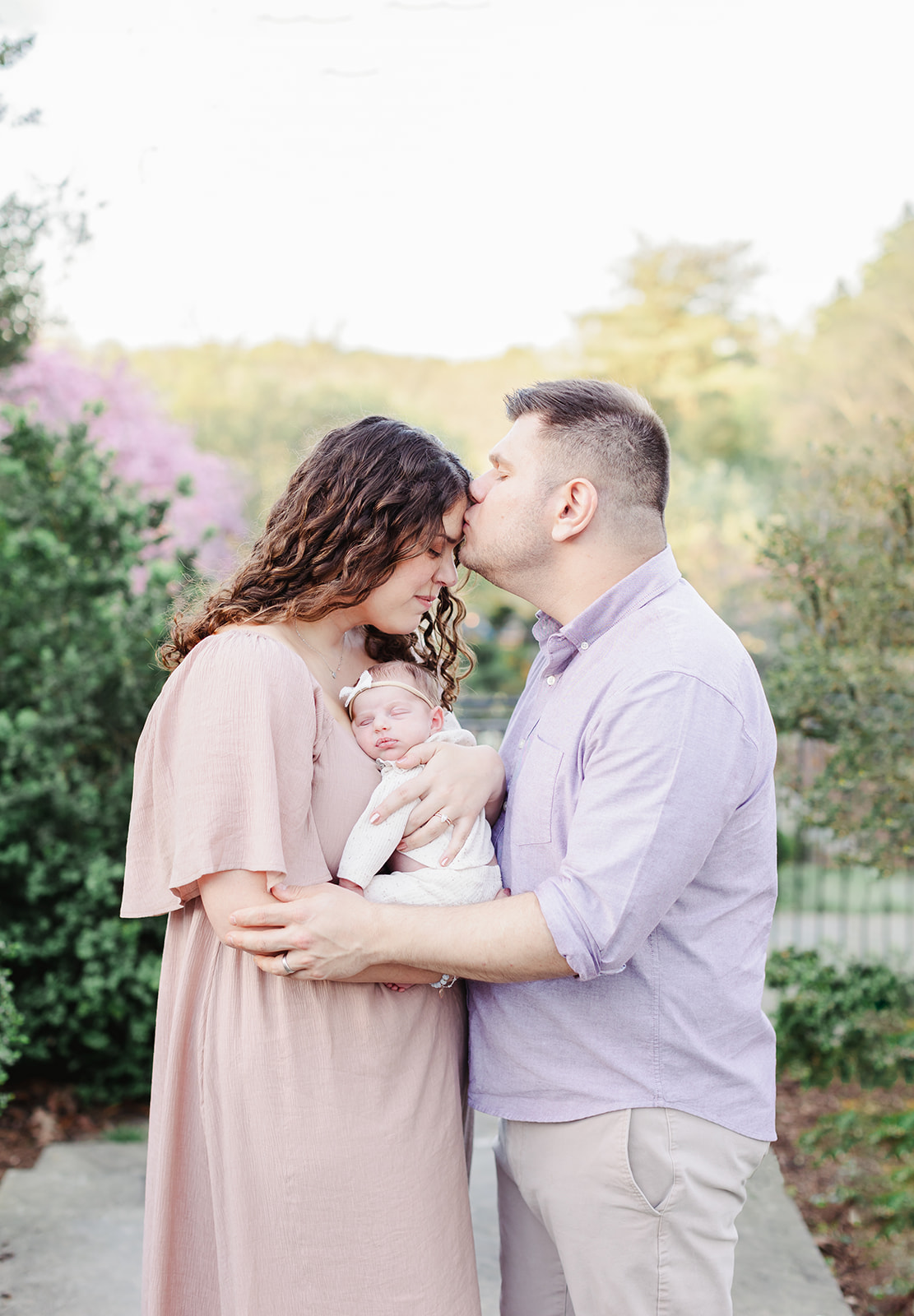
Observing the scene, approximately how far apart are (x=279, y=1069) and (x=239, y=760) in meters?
0.52

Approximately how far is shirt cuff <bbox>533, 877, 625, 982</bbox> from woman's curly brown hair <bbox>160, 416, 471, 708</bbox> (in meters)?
0.69

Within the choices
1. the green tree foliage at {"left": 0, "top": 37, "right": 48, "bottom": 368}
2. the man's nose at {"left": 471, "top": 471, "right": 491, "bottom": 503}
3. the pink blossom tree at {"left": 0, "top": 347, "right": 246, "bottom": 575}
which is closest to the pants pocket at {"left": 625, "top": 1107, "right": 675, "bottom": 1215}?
the man's nose at {"left": 471, "top": 471, "right": 491, "bottom": 503}

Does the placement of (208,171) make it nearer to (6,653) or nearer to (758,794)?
(6,653)

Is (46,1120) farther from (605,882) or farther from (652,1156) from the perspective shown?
(605,882)

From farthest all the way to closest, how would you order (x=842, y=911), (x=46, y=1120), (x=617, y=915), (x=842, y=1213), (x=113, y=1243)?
(x=842, y=911) < (x=46, y=1120) < (x=842, y=1213) < (x=113, y=1243) < (x=617, y=915)

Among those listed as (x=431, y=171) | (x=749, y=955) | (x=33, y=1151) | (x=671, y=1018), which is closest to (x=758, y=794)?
(x=749, y=955)

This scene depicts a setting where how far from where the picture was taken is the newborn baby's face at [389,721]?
1.86 m

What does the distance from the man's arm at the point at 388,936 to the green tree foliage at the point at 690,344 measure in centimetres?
2700

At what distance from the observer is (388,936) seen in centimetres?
162

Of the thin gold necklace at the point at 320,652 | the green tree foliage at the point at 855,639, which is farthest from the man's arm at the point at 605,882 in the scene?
the green tree foliage at the point at 855,639

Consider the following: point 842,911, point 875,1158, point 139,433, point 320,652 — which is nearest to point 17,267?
point 320,652

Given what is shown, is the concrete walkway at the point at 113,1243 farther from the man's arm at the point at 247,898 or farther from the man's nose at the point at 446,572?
the man's nose at the point at 446,572

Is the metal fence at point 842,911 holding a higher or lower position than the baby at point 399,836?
lower

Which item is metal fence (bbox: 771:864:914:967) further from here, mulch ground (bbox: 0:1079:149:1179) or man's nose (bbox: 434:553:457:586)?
man's nose (bbox: 434:553:457:586)
